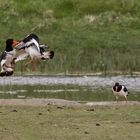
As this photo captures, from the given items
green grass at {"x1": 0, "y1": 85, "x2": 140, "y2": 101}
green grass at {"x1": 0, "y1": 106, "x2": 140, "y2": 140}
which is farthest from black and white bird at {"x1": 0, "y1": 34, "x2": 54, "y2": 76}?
green grass at {"x1": 0, "y1": 85, "x2": 140, "y2": 101}

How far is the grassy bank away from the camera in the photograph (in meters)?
33.1

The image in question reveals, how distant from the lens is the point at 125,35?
128 feet

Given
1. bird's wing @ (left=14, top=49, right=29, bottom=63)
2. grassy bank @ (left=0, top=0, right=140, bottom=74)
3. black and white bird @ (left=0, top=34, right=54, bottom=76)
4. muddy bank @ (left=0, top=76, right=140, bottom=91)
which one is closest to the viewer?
black and white bird @ (left=0, top=34, right=54, bottom=76)

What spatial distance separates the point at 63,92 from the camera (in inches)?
981

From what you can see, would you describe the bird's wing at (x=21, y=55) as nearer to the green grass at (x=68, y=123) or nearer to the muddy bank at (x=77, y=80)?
the green grass at (x=68, y=123)

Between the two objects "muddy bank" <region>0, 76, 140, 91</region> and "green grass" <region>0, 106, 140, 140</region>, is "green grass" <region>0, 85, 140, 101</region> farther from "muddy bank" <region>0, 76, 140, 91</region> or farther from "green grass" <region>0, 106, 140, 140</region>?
"green grass" <region>0, 106, 140, 140</region>

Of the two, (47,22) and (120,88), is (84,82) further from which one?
(47,22)

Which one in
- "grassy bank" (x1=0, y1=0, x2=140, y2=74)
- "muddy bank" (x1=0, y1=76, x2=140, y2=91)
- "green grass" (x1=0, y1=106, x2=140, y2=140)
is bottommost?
"green grass" (x1=0, y1=106, x2=140, y2=140)

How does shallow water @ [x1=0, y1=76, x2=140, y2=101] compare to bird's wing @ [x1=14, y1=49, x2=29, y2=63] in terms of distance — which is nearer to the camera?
bird's wing @ [x1=14, y1=49, x2=29, y2=63]

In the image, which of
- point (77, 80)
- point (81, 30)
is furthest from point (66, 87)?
point (81, 30)

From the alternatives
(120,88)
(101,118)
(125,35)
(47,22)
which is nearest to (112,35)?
(125,35)

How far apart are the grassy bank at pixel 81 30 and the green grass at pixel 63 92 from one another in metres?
5.27

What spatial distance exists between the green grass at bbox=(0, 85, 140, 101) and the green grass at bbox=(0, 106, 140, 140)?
16.1 ft

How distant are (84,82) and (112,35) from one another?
11120mm
